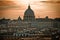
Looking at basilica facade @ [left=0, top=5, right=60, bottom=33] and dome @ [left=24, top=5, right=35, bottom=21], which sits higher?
dome @ [left=24, top=5, right=35, bottom=21]

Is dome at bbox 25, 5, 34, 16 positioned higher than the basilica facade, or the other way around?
dome at bbox 25, 5, 34, 16


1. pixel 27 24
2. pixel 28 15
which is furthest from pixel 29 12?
pixel 27 24

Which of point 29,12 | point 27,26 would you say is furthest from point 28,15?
point 27,26

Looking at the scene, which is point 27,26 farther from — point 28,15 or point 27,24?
point 28,15

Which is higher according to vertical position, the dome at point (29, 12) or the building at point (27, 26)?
the dome at point (29, 12)

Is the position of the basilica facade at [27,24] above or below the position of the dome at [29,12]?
below

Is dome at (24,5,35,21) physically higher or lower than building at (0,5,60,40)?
higher

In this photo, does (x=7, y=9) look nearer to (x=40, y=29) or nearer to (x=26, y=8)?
(x=26, y=8)

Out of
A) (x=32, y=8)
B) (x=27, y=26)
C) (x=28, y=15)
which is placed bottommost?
(x=27, y=26)

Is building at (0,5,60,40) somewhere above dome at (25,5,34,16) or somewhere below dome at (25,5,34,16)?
below

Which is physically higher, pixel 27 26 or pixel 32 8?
pixel 32 8

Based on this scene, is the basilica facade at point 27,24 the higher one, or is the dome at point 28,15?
the dome at point 28,15
